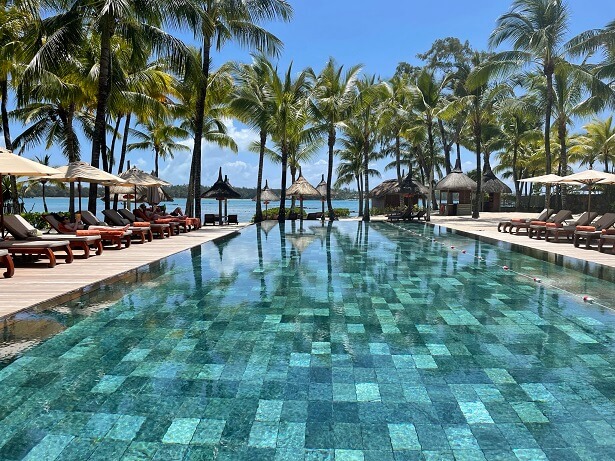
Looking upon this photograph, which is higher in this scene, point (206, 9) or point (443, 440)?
point (206, 9)

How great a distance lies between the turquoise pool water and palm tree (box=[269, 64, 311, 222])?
16530 millimetres

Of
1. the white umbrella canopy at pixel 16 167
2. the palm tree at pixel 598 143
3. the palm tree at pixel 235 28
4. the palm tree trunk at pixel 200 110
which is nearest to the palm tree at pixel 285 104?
the palm tree at pixel 235 28

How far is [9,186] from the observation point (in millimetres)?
20422

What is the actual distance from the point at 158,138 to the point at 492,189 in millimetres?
24143

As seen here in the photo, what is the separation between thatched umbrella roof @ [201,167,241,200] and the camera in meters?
23.4

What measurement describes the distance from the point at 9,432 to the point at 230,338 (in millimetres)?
2217

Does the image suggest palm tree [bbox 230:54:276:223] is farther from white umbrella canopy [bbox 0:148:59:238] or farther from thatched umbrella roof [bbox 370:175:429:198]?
white umbrella canopy [bbox 0:148:59:238]

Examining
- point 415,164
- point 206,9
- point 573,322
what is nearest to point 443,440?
point 573,322

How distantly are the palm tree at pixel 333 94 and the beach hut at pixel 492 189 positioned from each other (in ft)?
53.4

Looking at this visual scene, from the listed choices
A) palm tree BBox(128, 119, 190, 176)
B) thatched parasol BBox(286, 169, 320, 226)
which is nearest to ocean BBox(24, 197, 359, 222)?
palm tree BBox(128, 119, 190, 176)

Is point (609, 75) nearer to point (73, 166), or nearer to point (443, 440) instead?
point (73, 166)

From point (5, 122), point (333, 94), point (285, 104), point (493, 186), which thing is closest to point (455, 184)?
point (493, 186)

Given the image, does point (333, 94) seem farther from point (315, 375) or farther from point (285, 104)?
point (315, 375)

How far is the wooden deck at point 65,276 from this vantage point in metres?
6.18
